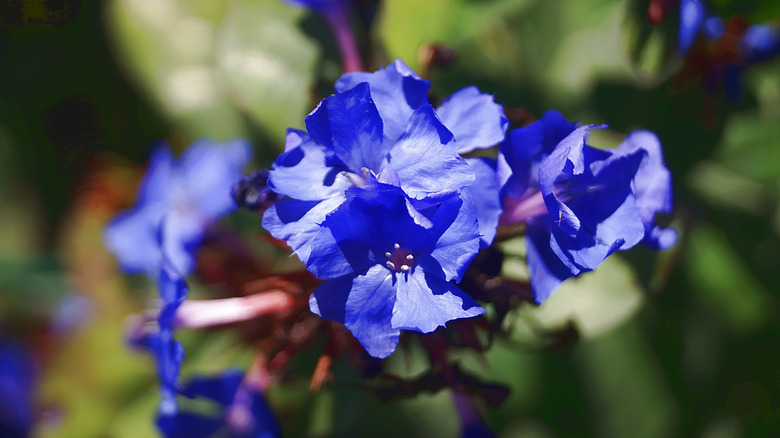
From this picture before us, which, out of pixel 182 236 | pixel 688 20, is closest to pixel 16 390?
pixel 182 236

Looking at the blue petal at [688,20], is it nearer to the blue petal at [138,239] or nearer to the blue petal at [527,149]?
the blue petal at [527,149]

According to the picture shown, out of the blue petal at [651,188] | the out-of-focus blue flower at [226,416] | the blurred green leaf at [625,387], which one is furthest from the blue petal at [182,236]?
the blurred green leaf at [625,387]

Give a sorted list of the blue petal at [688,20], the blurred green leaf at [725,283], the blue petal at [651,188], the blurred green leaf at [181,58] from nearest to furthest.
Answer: the blue petal at [651,188]
the blue petal at [688,20]
the blurred green leaf at [725,283]
the blurred green leaf at [181,58]

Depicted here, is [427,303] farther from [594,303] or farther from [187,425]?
[187,425]

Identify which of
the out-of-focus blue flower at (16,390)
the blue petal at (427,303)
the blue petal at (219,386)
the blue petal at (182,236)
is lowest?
the out-of-focus blue flower at (16,390)

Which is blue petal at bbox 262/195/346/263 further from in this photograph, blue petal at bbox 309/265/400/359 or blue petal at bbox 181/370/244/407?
blue petal at bbox 181/370/244/407

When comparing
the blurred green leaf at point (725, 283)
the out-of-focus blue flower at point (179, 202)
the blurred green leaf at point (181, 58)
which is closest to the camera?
the out-of-focus blue flower at point (179, 202)
